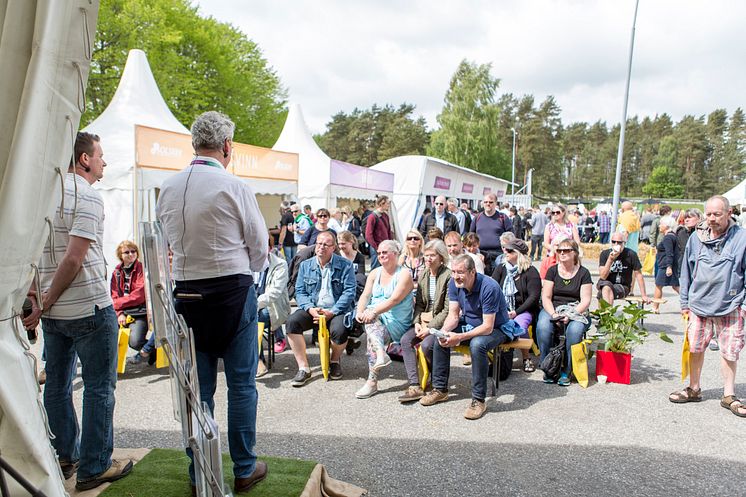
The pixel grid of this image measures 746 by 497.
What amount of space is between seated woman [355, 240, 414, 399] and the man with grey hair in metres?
2.31

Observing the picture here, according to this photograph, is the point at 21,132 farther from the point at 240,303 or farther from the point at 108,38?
the point at 108,38

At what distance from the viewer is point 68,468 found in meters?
2.71

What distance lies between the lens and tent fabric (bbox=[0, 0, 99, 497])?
133 cm

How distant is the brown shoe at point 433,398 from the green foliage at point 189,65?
63.0 feet

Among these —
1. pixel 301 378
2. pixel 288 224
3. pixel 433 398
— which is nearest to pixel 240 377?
pixel 433 398

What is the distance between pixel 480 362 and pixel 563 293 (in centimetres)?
155

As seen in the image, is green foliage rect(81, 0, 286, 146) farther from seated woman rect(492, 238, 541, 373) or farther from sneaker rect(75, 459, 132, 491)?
sneaker rect(75, 459, 132, 491)

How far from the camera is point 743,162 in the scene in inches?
2731

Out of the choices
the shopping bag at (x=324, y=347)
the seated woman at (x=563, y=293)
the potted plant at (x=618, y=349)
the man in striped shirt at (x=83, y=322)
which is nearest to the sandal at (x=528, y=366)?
the seated woman at (x=563, y=293)

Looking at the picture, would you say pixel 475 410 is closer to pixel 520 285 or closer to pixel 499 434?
pixel 499 434

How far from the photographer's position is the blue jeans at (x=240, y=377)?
239cm

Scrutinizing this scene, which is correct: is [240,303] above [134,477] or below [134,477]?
above

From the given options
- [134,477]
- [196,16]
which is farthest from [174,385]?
[196,16]

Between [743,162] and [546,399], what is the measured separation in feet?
271
